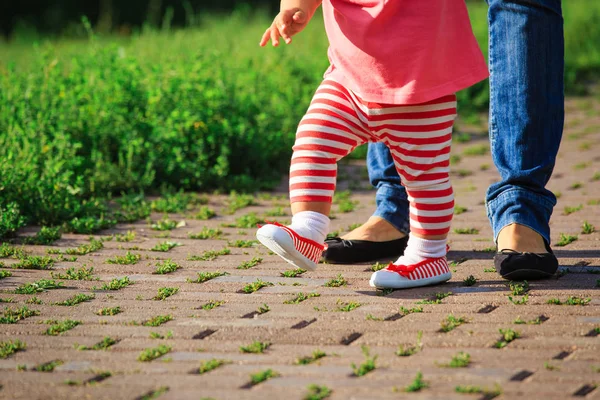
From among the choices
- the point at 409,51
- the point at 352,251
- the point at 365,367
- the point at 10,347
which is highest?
the point at 409,51

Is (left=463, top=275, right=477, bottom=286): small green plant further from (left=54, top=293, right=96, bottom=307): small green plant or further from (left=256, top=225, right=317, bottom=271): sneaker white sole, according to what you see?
(left=54, top=293, right=96, bottom=307): small green plant

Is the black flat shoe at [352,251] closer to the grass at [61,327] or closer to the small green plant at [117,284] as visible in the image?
the small green plant at [117,284]

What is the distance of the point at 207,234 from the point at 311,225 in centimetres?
110

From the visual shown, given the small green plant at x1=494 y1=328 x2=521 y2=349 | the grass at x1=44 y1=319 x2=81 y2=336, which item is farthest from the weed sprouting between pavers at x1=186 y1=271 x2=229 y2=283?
the small green plant at x1=494 y1=328 x2=521 y2=349

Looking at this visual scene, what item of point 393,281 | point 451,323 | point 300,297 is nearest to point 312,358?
point 451,323

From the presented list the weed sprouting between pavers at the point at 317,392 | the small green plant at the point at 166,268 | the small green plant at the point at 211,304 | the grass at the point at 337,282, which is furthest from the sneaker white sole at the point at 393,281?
the weed sprouting between pavers at the point at 317,392

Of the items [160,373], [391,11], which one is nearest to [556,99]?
[391,11]

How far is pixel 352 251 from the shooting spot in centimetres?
355

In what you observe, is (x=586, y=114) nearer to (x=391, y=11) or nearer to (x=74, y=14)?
(x=391, y=11)

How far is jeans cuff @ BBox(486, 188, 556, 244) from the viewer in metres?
3.35

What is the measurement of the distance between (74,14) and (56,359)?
1418 centimetres

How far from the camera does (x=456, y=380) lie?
2.19m

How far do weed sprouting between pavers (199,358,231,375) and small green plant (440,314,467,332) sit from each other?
66 cm

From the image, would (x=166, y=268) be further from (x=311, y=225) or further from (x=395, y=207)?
(x=395, y=207)
